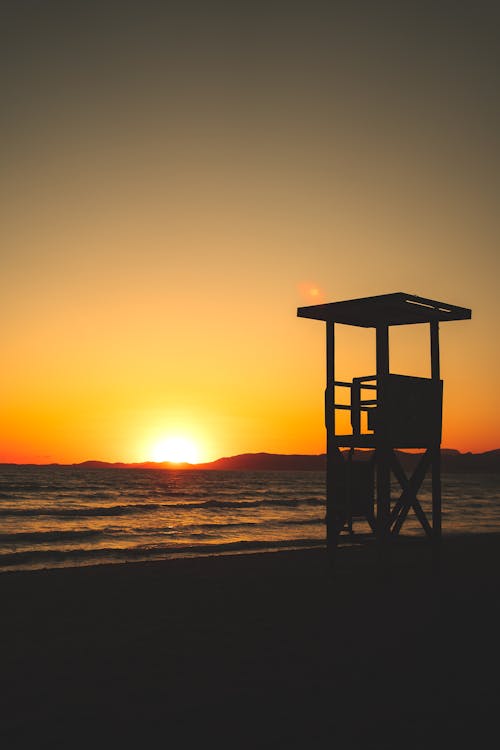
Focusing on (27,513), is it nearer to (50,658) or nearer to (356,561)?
(356,561)

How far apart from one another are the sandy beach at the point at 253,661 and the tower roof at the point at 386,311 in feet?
13.6

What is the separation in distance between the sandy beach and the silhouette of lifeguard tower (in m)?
1.14

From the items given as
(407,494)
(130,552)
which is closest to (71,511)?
(130,552)

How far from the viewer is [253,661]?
298 inches

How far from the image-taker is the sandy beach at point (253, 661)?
18.4 ft

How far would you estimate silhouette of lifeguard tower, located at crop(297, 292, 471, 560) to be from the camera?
1178cm

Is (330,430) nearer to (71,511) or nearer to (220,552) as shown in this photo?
(220,552)

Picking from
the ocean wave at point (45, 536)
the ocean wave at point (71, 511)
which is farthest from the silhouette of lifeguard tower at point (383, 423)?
the ocean wave at point (71, 511)

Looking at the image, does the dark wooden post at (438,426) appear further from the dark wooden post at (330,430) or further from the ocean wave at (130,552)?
the ocean wave at (130,552)

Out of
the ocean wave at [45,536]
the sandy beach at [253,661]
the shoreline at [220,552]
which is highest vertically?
the sandy beach at [253,661]

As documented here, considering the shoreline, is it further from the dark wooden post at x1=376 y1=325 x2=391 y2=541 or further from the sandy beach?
the dark wooden post at x1=376 y1=325 x2=391 y2=541

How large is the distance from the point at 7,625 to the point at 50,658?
2168 millimetres

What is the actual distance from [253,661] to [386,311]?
22.0 feet

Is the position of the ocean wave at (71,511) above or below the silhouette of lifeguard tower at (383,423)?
below
